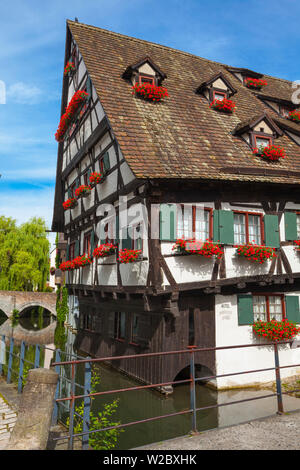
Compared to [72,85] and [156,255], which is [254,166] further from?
[72,85]

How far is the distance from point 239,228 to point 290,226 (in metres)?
1.68

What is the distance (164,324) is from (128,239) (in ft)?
8.53

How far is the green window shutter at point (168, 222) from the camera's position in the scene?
31.4 ft

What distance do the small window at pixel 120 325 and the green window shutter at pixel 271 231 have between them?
5334 millimetres

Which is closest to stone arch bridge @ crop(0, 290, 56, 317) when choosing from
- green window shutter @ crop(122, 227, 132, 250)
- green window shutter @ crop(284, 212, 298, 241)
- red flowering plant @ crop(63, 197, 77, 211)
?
red flowering plant @ crop(63, 197, 77, 211)

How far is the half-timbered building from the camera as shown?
983 cm

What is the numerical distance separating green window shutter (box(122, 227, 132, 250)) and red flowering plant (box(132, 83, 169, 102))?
451cm

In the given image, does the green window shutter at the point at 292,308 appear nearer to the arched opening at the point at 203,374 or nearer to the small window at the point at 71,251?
the arched opening at the point at 203,374

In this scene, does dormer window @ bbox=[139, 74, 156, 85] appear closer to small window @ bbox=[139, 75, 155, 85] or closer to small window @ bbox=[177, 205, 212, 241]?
small window @ bbox=[139, 75, 155, 85]

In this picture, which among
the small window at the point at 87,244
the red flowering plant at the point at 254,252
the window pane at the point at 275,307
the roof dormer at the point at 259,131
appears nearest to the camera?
the red flowering plant at the point at 254,252

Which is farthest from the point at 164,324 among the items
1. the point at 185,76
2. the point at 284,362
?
the point at 185,76

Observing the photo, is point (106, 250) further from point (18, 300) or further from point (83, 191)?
point (18, 300)

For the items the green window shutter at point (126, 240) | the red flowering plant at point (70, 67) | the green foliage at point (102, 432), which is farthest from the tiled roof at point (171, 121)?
the green foliage at point (102, 432)

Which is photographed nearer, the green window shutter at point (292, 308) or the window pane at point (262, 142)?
the green window shutter at point (292, 308)
